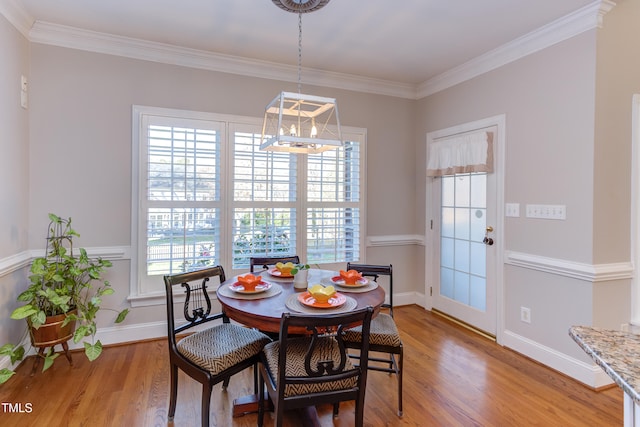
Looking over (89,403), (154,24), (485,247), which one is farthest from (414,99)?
(89,403)

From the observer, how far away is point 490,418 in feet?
6.59

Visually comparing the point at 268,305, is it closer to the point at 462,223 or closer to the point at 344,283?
the point at 344,283

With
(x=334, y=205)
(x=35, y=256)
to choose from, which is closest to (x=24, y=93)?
(x=35, y=256)

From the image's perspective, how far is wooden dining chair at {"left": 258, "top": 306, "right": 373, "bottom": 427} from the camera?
1446 mm

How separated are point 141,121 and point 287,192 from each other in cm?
146

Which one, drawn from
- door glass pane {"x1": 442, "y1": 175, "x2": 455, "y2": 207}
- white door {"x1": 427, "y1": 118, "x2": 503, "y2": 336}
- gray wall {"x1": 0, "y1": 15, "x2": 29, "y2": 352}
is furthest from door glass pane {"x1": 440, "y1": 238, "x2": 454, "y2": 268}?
gray wall {"x1": 0, "y1": 15, "x2": 29, "y2": 352}

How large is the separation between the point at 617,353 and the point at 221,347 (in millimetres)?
1685

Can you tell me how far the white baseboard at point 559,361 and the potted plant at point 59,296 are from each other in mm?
3219

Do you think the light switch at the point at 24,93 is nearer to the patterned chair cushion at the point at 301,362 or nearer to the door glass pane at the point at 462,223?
the patterned chair cushion at the point at 301,362

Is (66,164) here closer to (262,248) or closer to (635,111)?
(262,248)

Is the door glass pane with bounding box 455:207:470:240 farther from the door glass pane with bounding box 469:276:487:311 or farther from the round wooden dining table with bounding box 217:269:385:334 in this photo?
the round wooden dining table with bounding box 217:269:385:334

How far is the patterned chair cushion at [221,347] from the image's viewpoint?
176 centimetres

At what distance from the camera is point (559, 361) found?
255cm

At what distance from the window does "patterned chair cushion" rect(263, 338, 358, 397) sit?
1619 millimetres
